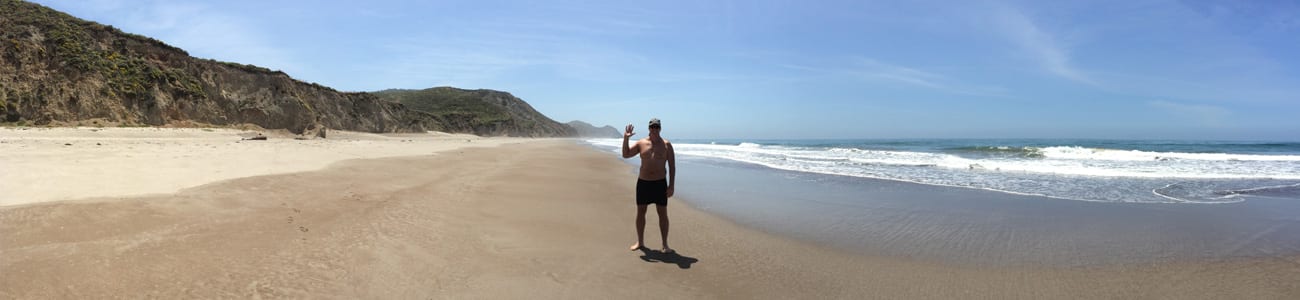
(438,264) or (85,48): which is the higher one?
(85,48)

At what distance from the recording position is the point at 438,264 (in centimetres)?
444

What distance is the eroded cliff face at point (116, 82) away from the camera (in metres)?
22.4

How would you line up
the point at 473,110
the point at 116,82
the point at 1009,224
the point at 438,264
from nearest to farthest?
1. the point at 438,264
2. the point at 1009,224
3. the point at 116,82
4. the point at 473,110

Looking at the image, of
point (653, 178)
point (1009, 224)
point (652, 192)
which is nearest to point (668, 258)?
point (652, 192)

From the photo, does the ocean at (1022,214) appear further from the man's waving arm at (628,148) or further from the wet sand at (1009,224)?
the man's waving arm at (628,148)

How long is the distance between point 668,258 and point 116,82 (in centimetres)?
3370

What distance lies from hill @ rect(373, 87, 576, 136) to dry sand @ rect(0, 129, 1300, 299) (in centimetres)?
8540

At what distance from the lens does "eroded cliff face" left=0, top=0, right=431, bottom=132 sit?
73.5 feet

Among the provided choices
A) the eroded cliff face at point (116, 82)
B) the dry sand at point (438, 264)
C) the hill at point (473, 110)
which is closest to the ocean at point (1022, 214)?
the dry sand at point (438, 264)

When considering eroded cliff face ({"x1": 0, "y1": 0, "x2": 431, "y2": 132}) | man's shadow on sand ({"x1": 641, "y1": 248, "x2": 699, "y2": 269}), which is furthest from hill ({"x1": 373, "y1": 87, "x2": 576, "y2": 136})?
man's shadow on sand ({"x1": 641, "y1": 248, "x2": 699, "y2": 269})

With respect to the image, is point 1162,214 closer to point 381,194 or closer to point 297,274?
point 297,274

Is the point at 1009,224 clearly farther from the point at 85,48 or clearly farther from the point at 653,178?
the point at 85,48

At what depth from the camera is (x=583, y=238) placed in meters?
5.91

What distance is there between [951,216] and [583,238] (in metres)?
5.77
